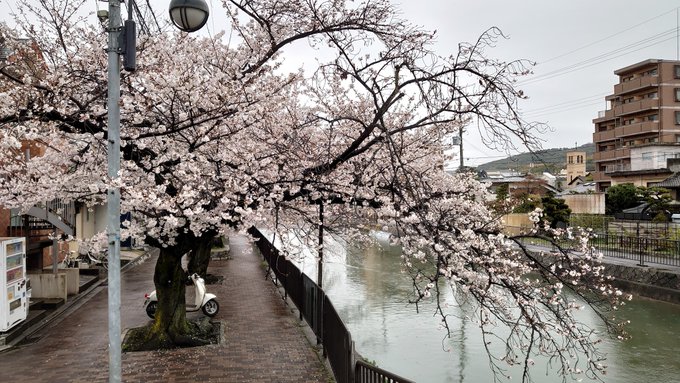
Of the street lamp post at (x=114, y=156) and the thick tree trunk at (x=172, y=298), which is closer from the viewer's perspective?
the street lamp post at (x=114, y=156)

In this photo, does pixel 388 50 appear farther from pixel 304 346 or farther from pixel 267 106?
pixel 304 346

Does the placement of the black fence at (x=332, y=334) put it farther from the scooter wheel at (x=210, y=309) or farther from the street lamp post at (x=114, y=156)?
the street lamp post at (x=114, y=156)

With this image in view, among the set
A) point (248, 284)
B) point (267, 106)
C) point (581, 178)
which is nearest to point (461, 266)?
point (267, 106)

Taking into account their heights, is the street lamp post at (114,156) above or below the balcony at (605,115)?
below

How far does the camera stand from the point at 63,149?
9.34m

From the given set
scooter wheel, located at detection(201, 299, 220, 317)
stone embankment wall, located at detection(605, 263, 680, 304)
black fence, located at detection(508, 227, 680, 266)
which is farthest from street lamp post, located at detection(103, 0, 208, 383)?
stone embankment wall, located at detection(605, 263, 680, 304)

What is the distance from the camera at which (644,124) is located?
1836 inches

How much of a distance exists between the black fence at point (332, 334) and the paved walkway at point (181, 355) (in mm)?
388

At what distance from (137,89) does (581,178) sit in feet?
241

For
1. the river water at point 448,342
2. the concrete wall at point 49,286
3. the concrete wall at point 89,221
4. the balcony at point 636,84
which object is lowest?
the river water at point 448,342

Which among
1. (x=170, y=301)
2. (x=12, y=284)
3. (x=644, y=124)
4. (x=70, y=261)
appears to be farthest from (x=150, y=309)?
(x=644, y=124)

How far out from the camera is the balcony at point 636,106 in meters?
45.8

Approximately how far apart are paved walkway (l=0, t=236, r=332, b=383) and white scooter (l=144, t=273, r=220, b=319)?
1.22 ft

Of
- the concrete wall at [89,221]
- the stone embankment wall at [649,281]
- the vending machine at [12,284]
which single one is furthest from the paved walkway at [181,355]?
the stone embankment wall at [649,281]
